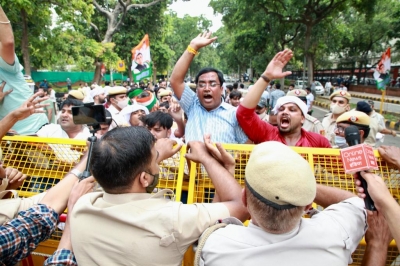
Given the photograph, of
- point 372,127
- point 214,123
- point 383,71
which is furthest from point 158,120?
point 383,71

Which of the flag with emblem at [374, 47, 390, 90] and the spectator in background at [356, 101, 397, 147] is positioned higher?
the flag with emblem at [374, 47, 390, 90]

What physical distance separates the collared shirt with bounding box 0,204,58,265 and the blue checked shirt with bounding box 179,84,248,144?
1322 millimetres

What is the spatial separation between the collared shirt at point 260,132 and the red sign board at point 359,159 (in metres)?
0.92

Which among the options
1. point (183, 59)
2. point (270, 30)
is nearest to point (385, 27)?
point (270, 30)

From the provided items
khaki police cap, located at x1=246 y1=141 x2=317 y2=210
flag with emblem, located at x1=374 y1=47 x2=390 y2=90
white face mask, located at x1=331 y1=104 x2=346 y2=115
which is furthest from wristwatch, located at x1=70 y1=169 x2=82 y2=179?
flag with emblem, located at x1=374 y1=47 x2=390 y2=90

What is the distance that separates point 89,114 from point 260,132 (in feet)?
4.38

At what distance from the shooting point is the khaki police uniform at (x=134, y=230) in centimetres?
120

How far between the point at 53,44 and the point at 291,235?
1225 cm

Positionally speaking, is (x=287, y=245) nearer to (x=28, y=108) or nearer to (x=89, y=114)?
(x=89, y=114)

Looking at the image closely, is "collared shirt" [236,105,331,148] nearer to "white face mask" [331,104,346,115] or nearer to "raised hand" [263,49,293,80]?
"raised hand" [263,49,293,80]

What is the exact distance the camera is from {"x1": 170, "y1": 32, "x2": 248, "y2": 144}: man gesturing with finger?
2440 millimetres

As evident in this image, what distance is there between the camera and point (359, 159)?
1381 millimetres

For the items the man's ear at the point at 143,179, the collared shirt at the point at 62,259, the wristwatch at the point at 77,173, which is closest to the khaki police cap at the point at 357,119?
the man's ear at the point at 143,179

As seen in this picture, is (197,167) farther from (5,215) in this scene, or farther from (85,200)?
(5,215)
